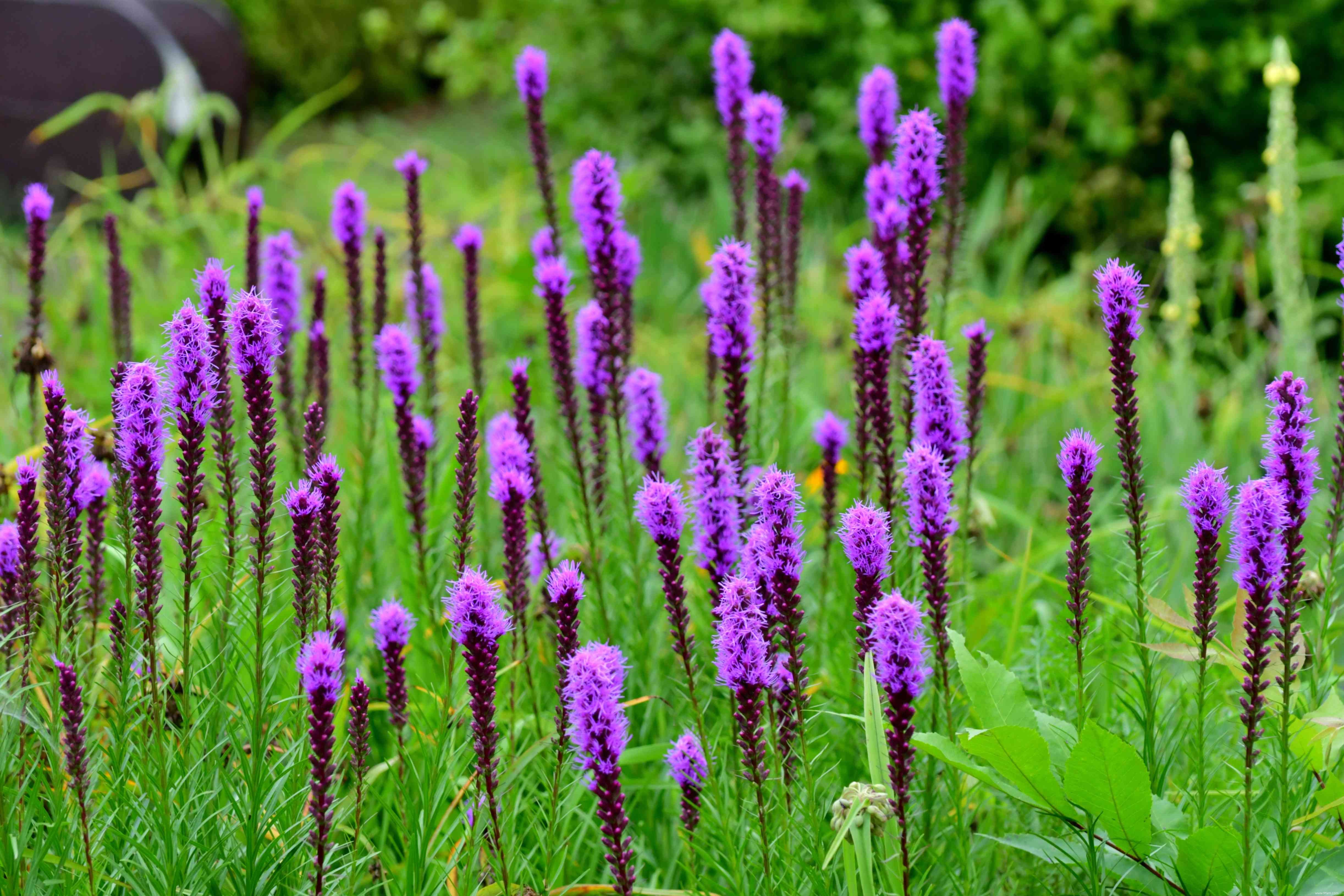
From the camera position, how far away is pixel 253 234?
286 centimetres

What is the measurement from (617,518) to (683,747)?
113cm

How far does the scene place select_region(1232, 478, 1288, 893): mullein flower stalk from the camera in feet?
4.88

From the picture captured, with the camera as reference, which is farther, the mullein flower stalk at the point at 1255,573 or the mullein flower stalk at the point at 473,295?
the mullein flower stalk at the point at 473,295

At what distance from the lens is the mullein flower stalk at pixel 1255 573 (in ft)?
4.88

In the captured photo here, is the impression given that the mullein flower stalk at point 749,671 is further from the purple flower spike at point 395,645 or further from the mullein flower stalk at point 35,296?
the mullein flower stalk at point 35,296

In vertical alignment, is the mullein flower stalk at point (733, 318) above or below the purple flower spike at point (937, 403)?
above

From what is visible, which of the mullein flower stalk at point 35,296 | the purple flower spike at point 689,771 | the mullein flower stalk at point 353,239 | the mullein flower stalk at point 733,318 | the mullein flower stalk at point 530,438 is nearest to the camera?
the purple flower spike at point 689,771

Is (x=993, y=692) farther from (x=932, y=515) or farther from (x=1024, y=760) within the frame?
(x=932, y=515)

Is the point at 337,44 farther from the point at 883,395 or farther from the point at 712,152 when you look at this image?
the point at 883,395

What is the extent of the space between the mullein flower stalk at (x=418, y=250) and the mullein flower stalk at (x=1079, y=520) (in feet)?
5.63

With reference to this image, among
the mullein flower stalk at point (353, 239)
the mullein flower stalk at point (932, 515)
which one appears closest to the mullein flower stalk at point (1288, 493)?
the mullein flower stalk at point (932, 515)

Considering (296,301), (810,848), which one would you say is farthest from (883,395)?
(296,301)

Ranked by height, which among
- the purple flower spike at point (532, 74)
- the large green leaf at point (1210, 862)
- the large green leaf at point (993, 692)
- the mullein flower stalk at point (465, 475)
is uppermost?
the purple flower spike at point (532, 74)

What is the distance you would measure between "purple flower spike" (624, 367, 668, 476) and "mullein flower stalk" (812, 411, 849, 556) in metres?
0.35
